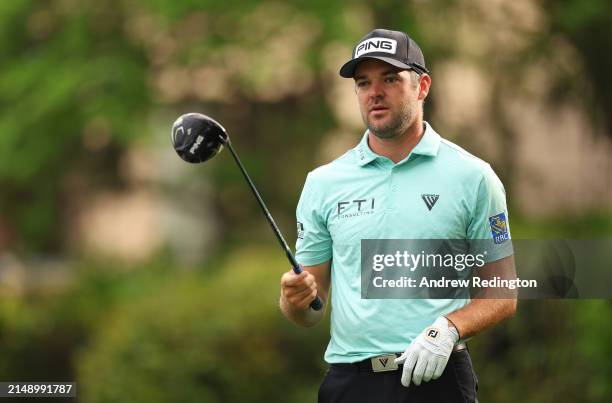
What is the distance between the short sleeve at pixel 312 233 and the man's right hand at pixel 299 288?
264 mm

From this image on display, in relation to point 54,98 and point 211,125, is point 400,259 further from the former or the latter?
point 54,98

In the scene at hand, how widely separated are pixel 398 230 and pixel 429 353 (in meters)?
0.51

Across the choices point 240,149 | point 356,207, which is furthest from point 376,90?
point 240,149

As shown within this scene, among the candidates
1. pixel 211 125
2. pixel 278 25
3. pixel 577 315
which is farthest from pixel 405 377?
pixel 278 25

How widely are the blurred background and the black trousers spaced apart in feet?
16.5

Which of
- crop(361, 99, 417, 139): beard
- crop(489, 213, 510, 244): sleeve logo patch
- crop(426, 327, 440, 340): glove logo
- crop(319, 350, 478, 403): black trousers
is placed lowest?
crop(319, 350, 478, 403): black trousers

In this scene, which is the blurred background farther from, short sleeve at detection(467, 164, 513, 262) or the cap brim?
the cap brim

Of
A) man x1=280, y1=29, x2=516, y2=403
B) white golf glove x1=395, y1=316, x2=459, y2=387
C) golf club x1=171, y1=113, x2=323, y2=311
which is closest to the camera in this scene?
white golf glove x1=395, y1=316, x2=459, y2=387

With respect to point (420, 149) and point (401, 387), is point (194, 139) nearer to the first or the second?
point (420, 149)

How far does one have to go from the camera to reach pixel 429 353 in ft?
14.5

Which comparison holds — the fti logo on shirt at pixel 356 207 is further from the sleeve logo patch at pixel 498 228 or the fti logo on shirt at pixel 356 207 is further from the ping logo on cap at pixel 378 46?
the ping logo on cap at pixel 378 46

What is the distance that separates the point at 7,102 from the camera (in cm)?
1307

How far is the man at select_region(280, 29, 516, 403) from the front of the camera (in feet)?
15.1

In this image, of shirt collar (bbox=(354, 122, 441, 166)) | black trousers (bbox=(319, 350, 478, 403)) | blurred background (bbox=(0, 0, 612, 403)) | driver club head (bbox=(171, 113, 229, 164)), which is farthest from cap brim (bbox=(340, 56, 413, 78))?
blurred background (bbox=(0, 0, 612, 403))
